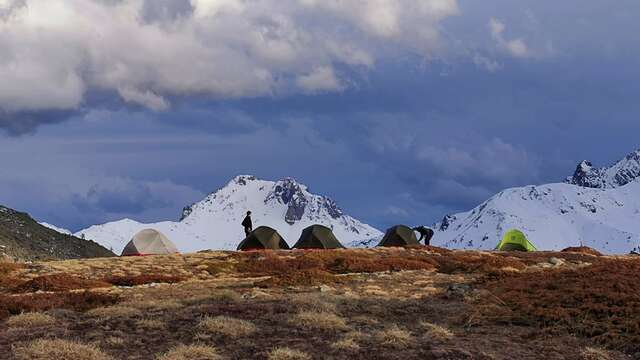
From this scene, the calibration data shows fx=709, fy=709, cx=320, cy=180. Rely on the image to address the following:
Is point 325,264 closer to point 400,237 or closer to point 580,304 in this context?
point 580,304

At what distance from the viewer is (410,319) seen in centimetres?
1878

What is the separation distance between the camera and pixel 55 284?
87.4 feet

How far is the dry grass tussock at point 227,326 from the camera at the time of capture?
53.8 ft

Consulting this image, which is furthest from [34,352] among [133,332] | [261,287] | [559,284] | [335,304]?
[559,284]

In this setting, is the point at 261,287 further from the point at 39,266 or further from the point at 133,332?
the point at 39,266

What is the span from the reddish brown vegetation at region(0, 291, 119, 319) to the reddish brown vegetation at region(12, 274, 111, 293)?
13.4 feet

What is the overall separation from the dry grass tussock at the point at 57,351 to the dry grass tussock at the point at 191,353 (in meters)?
1.23

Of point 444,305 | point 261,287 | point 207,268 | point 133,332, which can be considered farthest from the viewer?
point 207,268

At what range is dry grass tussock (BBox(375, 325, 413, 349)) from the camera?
609 inches

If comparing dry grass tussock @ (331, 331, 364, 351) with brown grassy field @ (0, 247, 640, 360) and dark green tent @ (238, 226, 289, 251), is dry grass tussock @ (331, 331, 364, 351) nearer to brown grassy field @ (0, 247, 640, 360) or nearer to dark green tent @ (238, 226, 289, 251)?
brown grassy field @ (0, 247, 640, 360)

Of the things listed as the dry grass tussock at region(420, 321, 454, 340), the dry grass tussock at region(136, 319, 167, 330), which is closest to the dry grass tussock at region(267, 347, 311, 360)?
the dry grass tussock at region(420, 321, 454, 340)

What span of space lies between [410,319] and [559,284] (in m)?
5.94

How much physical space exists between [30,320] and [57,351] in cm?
434

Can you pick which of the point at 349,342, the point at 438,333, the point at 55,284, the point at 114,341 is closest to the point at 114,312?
the point at 114,341
